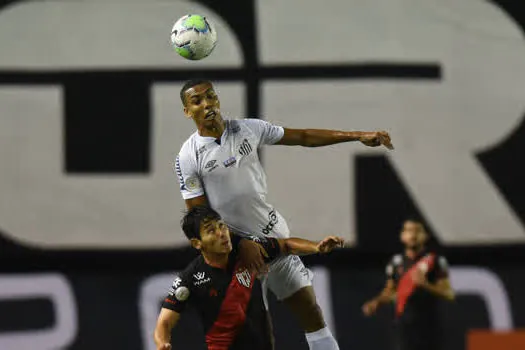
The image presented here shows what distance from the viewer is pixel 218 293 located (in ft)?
22.2

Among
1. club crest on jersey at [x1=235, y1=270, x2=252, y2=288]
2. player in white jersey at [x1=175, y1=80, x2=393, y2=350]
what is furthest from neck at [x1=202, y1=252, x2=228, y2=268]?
player in white jersey at [x1=175, y1=80, x2=393, y2=350]

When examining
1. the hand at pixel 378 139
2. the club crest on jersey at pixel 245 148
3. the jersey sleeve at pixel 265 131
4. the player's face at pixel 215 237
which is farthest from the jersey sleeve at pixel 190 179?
the hand at pixel 378 139

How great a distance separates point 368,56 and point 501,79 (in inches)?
50.2

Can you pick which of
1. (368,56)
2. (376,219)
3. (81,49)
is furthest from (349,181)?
(81,49)

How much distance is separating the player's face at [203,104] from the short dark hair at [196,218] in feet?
1.77

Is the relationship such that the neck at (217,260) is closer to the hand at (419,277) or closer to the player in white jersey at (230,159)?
the player in white jersey at (230,159)

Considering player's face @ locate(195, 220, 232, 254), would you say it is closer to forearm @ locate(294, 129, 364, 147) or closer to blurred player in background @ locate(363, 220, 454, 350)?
forearm @ locate(294, 129, 364, 147)

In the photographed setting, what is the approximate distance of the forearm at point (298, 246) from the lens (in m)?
6.90

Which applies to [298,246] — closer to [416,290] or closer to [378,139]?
[378,139]

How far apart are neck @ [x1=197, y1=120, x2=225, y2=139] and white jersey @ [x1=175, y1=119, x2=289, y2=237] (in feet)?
0.08

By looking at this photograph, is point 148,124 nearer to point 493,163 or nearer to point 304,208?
point 304,208

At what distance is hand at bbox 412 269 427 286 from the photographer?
10.6 meters

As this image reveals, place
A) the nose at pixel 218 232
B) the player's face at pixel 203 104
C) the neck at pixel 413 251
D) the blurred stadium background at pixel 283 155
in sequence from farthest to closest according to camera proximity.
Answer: the blurred stadium background at pixel 283 155
the neck at pixel 413 251
the player's face at pixel 203 104
the nose at pixel 218 232

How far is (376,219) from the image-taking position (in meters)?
11.4
